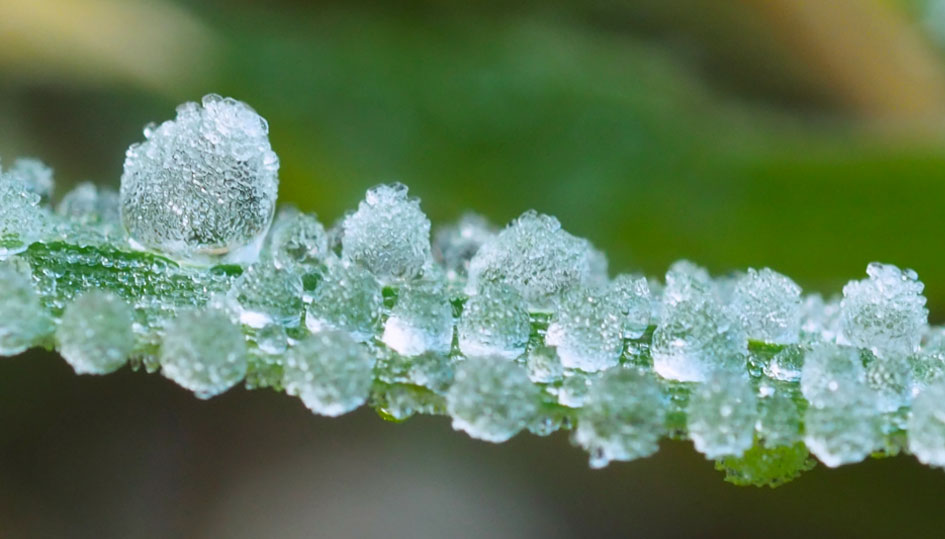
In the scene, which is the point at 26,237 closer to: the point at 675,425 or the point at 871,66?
the point at 675,425

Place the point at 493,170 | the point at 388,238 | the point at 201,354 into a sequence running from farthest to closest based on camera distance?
the point at 493,170
the point at 388,238
the point at 201,354

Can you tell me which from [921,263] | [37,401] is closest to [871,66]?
[921,263]

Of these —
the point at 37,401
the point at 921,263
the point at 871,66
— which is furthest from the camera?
the point at 871,66

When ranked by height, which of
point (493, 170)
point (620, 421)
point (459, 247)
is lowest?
point (620, 421)

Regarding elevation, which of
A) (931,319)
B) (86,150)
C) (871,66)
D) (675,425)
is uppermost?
(871,66)

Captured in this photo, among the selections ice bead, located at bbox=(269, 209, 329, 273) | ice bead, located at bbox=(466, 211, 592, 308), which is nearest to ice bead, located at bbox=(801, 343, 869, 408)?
ice bead, located at bbox=(466, 211, 592, 308)

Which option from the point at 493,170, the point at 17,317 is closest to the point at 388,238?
the point at 17,317

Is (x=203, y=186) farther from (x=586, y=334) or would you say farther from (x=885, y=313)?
(x=885, y=313)

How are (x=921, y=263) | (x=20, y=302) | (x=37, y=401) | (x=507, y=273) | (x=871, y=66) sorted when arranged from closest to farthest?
(x=20, y=302), (x=507, y=273), (x=37, y=401), (x=921, y=263), (x=871, y=66)
